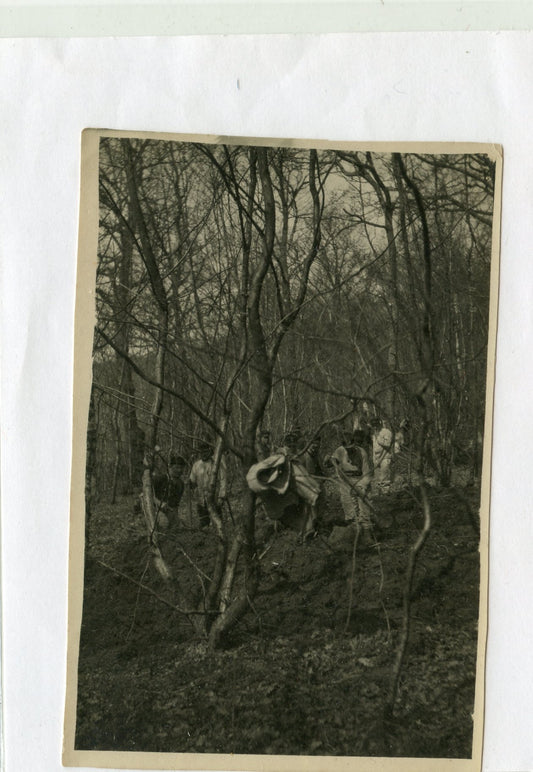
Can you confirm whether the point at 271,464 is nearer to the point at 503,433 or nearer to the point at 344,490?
the point at 344,490

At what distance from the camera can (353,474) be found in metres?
1.98

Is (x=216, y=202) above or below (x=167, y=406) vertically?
above

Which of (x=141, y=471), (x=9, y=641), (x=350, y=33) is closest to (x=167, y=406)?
(x=141, y=471)

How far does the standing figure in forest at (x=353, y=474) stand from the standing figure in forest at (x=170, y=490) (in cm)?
35

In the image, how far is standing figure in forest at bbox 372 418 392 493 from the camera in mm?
1984

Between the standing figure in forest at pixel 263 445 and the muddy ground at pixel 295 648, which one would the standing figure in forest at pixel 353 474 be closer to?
the muddy ground at pixel 295 648

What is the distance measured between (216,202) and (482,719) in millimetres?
1319

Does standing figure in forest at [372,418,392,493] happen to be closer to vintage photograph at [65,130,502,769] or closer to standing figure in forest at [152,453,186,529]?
vintage photograph at [65,130,502,769]

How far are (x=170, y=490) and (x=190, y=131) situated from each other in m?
0.81

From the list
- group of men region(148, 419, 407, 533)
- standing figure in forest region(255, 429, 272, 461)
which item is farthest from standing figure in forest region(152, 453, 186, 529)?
standing figure in forest region(255, 429, 272, 461)

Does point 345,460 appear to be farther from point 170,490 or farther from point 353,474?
point 170,490

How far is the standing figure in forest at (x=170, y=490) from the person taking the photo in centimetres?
199

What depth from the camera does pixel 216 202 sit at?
6.54ft

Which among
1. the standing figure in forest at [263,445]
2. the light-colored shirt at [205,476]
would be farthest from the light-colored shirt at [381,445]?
the light-colored shirt at [205,476]
